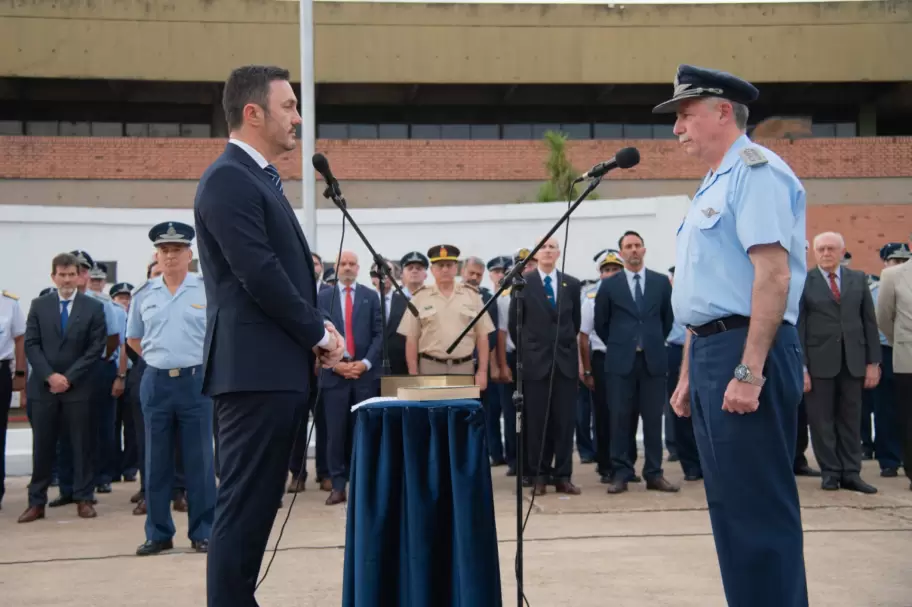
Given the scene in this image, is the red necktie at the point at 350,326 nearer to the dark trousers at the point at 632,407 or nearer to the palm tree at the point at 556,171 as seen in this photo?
the dark trousers at the point at 632,407

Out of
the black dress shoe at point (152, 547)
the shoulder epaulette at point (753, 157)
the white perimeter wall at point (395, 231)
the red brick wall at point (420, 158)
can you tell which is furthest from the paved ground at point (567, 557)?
the red brick wall at point (420, 158)

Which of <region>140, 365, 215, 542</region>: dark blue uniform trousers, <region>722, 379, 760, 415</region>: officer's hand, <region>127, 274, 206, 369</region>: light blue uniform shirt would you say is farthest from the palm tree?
<region>722, 379, 760, 415</region>: officer's hand

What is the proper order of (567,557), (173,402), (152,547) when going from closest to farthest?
(567,557) < (152,547) < (173,402)

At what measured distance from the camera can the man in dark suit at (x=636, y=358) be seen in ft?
Result: 26.2

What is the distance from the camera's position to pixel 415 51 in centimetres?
2433

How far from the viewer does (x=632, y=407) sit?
26.6ft

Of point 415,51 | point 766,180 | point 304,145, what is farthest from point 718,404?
point 415,51

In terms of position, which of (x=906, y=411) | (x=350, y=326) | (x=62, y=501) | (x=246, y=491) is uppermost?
(x=350, y=326)

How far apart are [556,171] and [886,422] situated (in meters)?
13.4

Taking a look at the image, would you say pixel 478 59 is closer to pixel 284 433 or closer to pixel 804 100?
pixel 804 100

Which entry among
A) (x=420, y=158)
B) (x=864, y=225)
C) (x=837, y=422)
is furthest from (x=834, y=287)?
(x=864, y=225)

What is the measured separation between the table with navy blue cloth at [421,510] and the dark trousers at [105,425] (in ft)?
17.4

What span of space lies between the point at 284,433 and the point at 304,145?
26.1ft

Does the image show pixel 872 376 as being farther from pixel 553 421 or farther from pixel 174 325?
pixel 174 325
